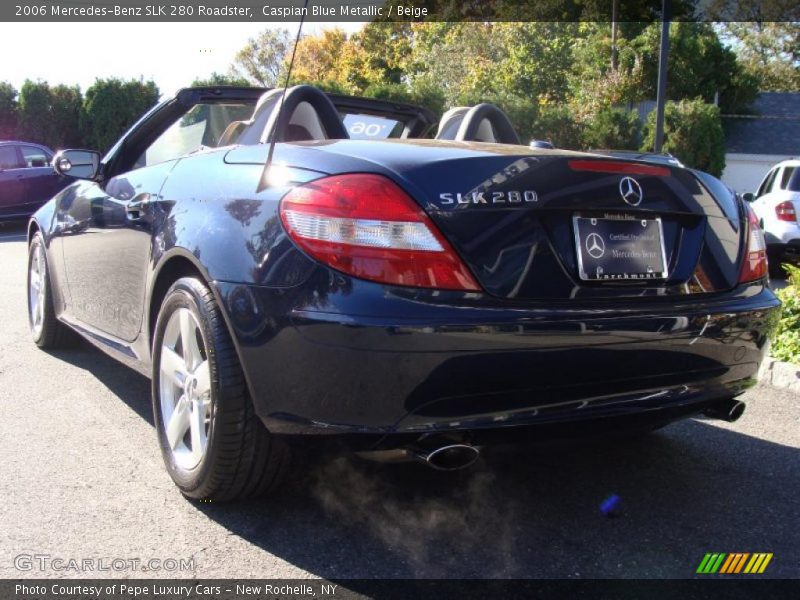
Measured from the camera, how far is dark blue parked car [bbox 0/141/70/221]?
15531 millimetres

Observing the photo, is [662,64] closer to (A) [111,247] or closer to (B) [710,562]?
(A) [111,247]

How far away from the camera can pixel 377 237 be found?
8.20 ft

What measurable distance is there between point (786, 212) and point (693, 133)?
53.7ft

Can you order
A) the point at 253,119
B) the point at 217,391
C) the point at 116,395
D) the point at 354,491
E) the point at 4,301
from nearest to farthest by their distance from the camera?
the point at 217,391 < the point at 354,491 < the point at 253,119 < the point at 116,395 < the point at 4,301

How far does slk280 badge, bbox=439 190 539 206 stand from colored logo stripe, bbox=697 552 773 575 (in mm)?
1258

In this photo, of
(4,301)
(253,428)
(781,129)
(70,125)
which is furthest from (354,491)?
(781,129)

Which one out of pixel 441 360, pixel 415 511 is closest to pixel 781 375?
pixel 415 511

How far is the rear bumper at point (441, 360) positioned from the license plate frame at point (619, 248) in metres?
0.11

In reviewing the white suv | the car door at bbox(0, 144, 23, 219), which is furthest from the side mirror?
the car door at bbox(0, 144, 23, 219)

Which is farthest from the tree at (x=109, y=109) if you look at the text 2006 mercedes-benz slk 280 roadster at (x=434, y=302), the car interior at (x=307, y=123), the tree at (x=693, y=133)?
the text 2006 mercedes-benz slk 280 roadster at (x=434, y=302)

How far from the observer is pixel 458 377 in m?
2.44

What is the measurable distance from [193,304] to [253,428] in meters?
0.49

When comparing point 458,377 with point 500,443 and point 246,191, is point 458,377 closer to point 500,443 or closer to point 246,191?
point 500,443

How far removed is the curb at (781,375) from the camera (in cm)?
518
